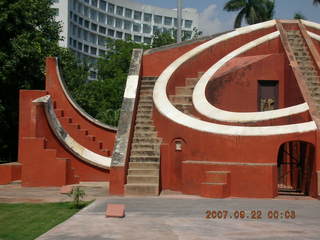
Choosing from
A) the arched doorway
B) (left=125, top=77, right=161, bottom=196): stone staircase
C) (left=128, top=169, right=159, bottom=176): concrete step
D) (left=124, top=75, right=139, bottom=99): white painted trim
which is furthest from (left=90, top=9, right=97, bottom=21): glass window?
(left=128, top=169, right=159, bottom=176): concrete step

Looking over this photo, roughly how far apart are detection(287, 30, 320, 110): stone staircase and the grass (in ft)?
18.7

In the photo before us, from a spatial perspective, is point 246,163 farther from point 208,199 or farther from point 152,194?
point 152,194

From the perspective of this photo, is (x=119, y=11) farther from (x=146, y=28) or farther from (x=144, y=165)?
(x=144, y=165)

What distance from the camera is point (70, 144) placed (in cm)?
1378

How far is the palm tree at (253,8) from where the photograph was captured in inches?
1363

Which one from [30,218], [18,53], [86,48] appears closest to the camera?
[30,218]

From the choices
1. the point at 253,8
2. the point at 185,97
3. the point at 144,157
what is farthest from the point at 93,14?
the point at 144,157

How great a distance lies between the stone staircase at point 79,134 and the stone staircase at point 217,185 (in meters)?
5.24

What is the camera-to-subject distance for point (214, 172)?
1010 cm

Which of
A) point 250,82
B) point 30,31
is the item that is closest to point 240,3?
point 30,31

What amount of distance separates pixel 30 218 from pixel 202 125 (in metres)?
4.24

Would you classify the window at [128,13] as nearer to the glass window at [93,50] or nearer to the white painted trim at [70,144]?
the glass window at [93,50]

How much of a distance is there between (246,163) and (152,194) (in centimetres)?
190

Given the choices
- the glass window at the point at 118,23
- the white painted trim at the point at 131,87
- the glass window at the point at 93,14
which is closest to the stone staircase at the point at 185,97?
the white painted trim at the point at 131,87
